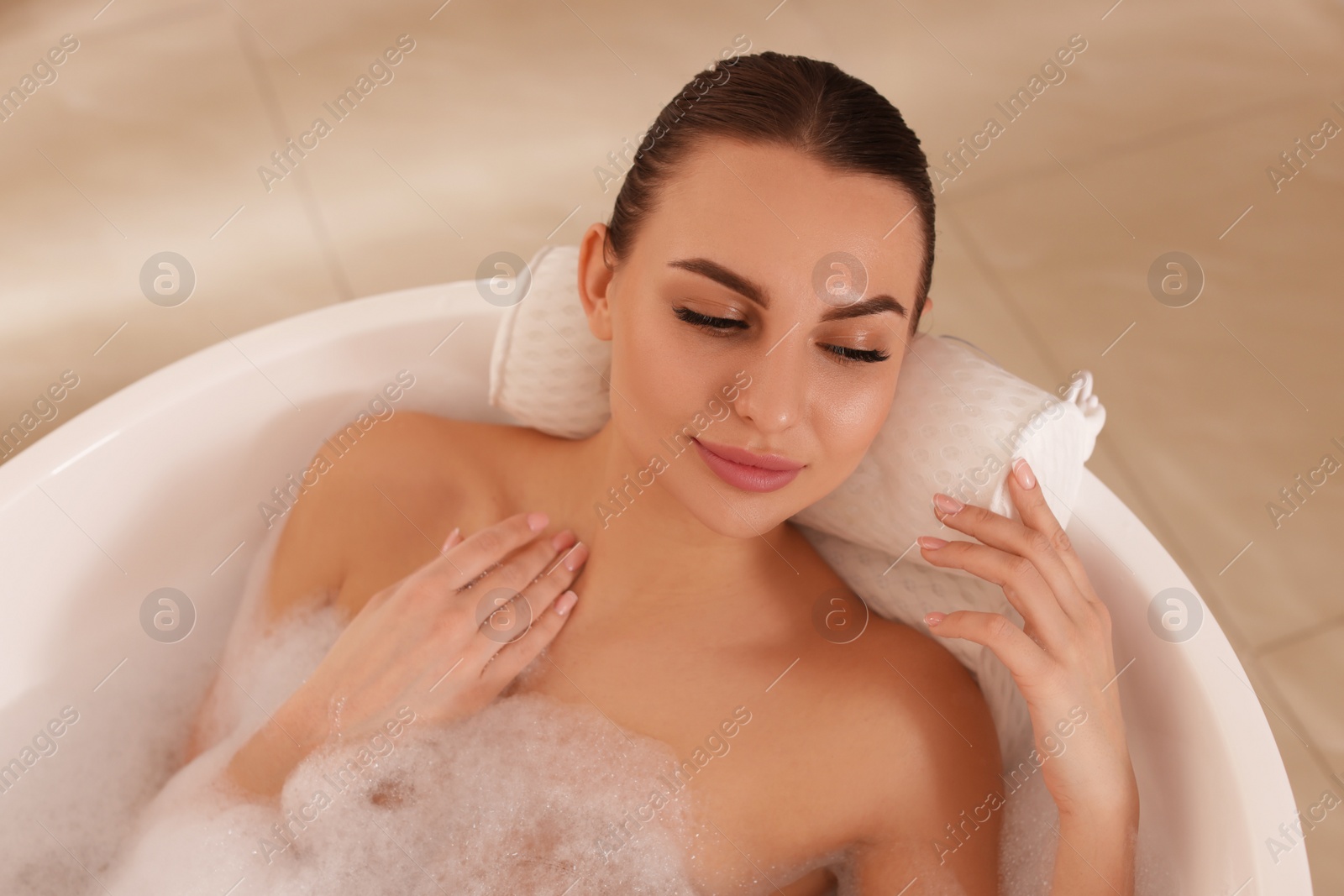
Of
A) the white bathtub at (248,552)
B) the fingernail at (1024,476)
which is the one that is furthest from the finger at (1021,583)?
the white bathtub at (248,552)

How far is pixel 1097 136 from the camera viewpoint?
2533 millimetres

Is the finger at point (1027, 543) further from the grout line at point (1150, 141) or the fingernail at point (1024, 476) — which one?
the grout line at point (1150, 141)

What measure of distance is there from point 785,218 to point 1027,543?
15.8 inches

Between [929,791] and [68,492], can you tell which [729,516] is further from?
[68,492]

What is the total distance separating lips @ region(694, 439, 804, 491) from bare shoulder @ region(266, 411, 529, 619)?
0.46 m

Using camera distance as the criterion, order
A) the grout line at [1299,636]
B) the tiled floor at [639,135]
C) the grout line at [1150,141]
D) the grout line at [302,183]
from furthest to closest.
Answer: the grout line at [1150,141] < the grout line at [302,183] < the tiled floor at [639,135] < the grout line at [1299,636]

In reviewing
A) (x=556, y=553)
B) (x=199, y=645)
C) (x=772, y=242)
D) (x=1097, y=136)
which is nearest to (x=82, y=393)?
(x=199, y=645)

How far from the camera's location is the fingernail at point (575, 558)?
54.7 inches

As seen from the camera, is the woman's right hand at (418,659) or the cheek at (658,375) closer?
the cheek at (658,375)

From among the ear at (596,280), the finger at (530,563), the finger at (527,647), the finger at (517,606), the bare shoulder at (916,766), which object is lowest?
the bare shoulder at (916,766)

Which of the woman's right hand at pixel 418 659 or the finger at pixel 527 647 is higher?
the woman's right hand at pixel 418 659

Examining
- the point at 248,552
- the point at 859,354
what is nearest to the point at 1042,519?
the point at 859,354

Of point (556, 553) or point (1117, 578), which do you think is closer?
point (1117, 578)

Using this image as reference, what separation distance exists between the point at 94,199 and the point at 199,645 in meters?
1.31
